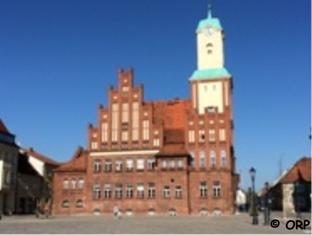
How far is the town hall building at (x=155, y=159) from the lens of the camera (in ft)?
223

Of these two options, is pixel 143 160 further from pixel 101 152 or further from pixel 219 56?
pixel 219 56

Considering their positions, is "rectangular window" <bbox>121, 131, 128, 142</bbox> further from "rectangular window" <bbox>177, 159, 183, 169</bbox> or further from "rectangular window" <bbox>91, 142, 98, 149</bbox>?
"rectangular window" <bbox>177, 159, 183, 169</bbox>

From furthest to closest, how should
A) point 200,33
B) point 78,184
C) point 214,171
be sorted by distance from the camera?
point 200,33, point 78,184, point 214,171

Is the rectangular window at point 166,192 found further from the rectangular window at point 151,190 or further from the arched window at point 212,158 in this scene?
the arched window at point 212,158

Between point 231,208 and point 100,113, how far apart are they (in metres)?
21.1

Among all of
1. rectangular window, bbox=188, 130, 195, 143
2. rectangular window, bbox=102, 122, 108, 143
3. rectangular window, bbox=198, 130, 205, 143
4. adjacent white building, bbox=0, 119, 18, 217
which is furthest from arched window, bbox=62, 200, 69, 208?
rectangular window, bbox=198, 130, 205, 143

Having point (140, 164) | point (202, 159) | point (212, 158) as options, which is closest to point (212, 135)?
point (212, 158)

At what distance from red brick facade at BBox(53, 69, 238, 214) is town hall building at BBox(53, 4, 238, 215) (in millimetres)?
126

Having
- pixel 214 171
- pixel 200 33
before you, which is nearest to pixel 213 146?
pixel 214 171

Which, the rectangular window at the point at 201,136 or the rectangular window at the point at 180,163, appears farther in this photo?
the rectangular window at the point at 201,136

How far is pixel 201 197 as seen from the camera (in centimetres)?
6800

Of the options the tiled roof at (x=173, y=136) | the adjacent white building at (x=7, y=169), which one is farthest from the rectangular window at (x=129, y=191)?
the adjacent white building at (x=7, y=169)

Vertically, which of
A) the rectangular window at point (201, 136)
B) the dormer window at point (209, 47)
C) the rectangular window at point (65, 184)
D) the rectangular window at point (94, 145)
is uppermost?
the dormer window at point (209, 47)

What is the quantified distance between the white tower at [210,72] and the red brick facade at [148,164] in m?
0.83
